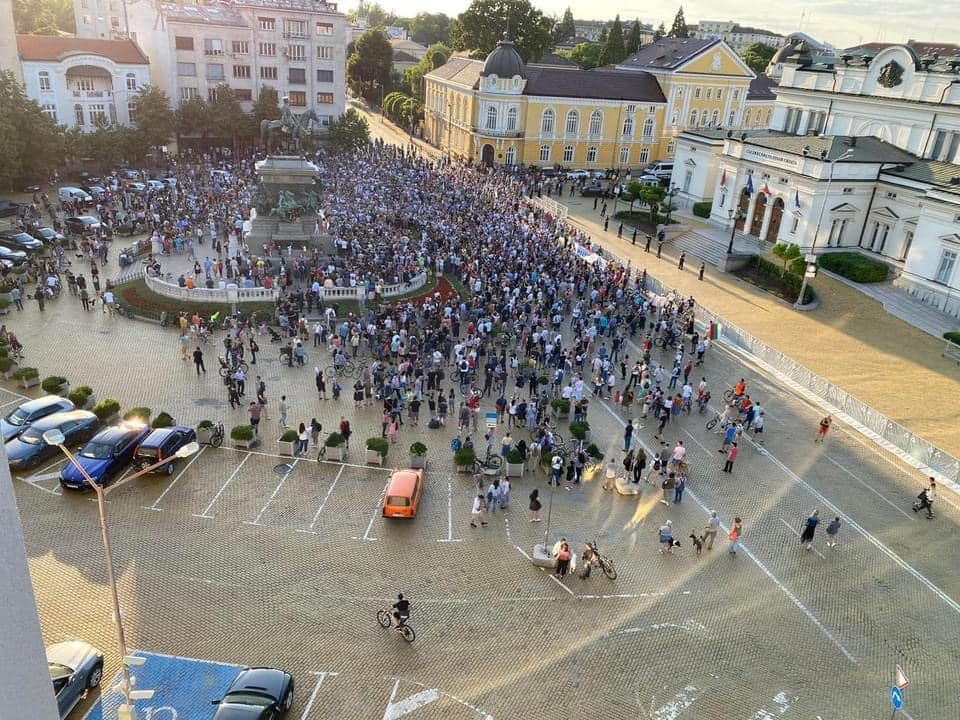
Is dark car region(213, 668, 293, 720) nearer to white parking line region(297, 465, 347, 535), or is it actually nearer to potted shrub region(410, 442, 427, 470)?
white parking line region(297, 465, 347, 535)

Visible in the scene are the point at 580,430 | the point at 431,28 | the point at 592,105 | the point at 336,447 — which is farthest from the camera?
the point at 431,28

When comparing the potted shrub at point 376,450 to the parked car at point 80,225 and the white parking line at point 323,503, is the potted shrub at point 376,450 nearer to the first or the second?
the white parking line at point 323,503

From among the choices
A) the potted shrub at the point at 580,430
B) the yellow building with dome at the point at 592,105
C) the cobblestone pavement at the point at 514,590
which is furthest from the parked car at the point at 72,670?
the yellow building with dome at the point at 592,105

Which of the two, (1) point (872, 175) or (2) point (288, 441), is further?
(1) point (872, 175)

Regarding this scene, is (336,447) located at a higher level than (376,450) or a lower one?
lower

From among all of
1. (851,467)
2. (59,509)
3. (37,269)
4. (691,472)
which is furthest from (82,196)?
(851,467)

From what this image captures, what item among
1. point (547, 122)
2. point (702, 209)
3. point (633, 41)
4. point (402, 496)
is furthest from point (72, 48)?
point (633, 41)

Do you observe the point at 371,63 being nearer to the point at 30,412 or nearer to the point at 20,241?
the point at 20,241
